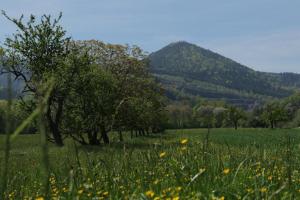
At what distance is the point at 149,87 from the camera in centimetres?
5925

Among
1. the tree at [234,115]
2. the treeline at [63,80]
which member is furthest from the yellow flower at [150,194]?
the tree at [234,115]

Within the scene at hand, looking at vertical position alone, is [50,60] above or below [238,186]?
above

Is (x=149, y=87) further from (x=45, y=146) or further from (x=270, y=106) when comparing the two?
(x=270, y=106)

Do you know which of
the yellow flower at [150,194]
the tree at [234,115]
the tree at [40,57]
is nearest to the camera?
the yellow flower at [150,194]

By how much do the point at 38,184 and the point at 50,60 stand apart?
31.8 m

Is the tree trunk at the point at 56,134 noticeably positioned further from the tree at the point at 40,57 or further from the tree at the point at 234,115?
the tree at the point at 234,115

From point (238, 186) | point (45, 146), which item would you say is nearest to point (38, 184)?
point (238, 186)

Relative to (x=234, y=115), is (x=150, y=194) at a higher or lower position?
lower

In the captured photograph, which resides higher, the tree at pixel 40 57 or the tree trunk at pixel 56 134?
the tree at pixel 40 57

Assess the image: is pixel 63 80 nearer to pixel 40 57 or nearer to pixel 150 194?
pixel 40 57

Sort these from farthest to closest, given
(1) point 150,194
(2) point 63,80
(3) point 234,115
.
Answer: (3) point 234,115 → (2) point 63,80 → (1) point 150,194

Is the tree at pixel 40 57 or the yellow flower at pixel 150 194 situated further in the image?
the tree at pixel 40 57

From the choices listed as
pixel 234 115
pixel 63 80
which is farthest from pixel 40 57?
pixel 234 115

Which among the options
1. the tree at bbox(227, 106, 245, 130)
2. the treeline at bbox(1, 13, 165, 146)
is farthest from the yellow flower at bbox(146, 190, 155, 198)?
the tree at bbox(227, 106, 245, 130)
